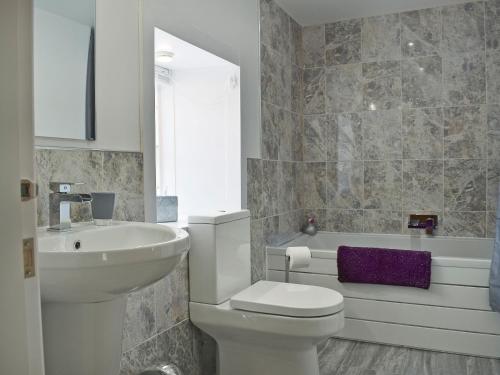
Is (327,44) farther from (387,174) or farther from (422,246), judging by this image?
(422,246)

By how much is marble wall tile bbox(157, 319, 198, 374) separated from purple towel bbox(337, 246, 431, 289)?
1.18 meters

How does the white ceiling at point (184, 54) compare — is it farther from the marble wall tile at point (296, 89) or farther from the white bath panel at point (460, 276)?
the white bath panel at point (460, 276)

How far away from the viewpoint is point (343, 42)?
13.0 feet

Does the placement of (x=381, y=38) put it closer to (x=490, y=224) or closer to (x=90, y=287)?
(x=490, y=224)

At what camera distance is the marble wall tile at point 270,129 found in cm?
329

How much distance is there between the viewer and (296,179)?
3959 mm

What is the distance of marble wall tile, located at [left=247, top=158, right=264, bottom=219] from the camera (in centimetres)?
308

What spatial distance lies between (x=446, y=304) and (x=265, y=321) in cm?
137

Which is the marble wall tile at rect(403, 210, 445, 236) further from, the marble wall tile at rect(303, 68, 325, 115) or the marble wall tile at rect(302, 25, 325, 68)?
the marble wall tile at rect(302, 25, 325, 68)

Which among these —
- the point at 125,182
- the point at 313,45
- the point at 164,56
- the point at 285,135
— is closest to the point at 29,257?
the point at 125,182

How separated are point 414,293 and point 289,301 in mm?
1151

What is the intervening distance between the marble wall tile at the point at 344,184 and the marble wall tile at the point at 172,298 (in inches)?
77.6

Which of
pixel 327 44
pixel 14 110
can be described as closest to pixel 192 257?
pixel 14 110

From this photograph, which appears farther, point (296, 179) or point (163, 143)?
point (296, 179)
